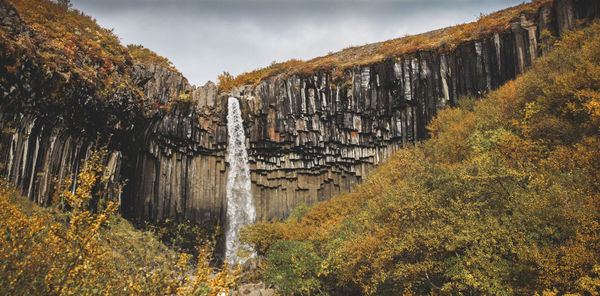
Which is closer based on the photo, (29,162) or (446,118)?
(29,162)

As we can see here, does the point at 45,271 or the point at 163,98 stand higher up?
the point at 163,98

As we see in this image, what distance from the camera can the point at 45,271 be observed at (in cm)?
418

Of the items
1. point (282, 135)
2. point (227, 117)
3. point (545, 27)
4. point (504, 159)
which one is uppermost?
point (545, 27)

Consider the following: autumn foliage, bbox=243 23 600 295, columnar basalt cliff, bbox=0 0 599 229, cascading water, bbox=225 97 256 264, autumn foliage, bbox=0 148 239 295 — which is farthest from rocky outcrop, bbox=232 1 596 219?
autumn foliage, bbox=0 148 239 295

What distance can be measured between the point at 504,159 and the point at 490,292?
688 cm

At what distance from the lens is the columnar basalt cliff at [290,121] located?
24922 millimetres

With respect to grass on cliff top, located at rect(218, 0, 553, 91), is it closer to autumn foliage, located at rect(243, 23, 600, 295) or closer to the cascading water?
the cascading water

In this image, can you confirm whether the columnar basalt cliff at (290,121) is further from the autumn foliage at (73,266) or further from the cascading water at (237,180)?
the autumn foliage at (73,266)

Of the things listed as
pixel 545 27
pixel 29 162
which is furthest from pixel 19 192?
pixel 545 27

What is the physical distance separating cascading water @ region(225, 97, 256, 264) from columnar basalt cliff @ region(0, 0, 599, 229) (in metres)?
0.64

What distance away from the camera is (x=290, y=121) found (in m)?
31.1

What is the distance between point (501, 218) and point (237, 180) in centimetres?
2430

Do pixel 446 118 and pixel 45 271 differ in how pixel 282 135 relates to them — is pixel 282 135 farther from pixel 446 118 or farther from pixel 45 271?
pixel 45 271

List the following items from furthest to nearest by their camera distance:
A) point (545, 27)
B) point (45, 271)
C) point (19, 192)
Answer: point (545, 27) → point (19, 192) → point (45, 271)
